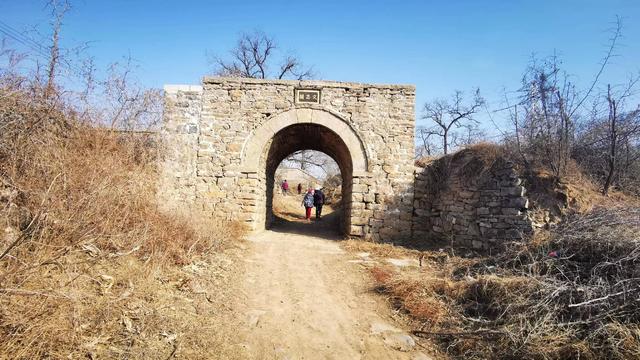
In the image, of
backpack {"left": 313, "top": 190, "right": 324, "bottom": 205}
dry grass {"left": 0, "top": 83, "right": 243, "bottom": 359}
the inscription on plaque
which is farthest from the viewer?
backpack {"left": 313, "top": 190, "right": 324, "bottom": 205}

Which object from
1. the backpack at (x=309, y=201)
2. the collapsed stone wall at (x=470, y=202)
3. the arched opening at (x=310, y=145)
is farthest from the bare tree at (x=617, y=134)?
the backpack at (x=309, y=201)

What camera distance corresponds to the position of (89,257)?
3.41 m

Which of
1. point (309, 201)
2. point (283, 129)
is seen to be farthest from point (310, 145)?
point (309, 201)

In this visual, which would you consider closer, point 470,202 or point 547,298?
point 547,298

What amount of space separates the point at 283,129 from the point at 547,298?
6.42 m

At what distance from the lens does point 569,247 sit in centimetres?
430

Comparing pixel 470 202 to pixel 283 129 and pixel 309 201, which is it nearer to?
pixel 283 129

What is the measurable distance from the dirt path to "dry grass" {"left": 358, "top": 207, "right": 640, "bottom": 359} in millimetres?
421

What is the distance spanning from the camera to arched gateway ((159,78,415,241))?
8055mm

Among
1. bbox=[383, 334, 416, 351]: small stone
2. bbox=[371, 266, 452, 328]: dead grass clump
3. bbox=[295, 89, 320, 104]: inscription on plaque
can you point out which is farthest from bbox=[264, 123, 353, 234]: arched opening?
bbox=[383, 334, 416, 351]: small stone

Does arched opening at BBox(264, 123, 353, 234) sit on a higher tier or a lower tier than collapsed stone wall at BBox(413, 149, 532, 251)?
higher

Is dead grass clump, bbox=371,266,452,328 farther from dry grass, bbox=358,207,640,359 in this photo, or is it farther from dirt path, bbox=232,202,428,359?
dirt path, bbox=232,202,428,359

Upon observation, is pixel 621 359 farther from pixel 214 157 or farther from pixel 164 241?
pixel 214 157

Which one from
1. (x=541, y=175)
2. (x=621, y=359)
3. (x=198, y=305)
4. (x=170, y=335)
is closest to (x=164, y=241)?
(x=198, y=305)
